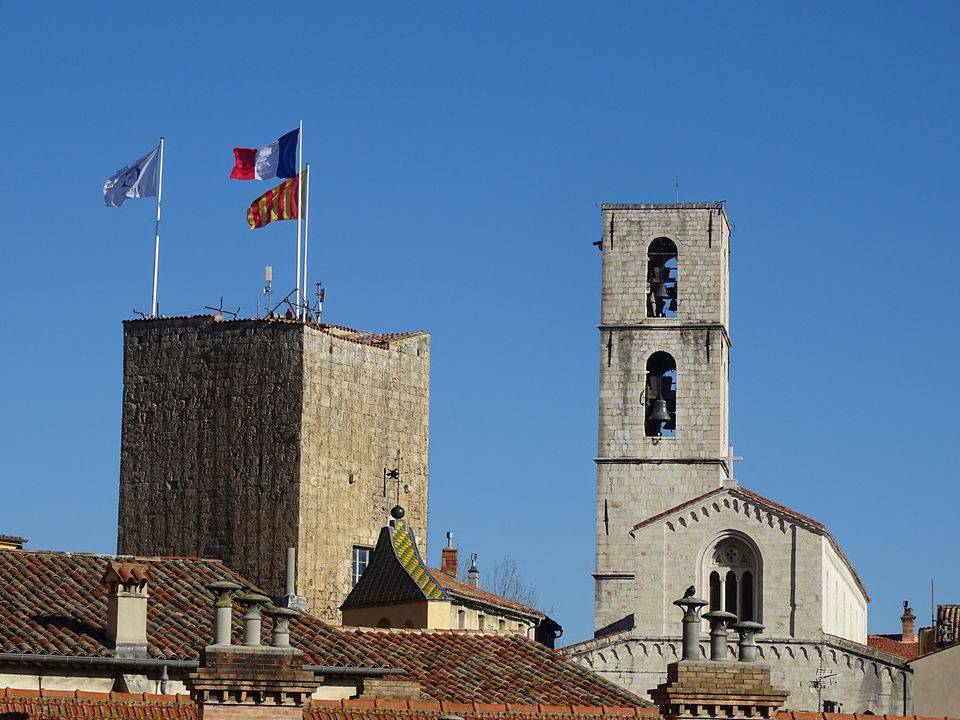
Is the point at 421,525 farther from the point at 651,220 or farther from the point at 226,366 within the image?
the point at 651,220

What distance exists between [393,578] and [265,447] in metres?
8.12

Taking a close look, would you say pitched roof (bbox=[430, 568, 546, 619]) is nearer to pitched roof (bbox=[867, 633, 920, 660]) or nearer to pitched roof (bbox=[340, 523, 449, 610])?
pitched roof (bbox=[340, 523, 449, 610])

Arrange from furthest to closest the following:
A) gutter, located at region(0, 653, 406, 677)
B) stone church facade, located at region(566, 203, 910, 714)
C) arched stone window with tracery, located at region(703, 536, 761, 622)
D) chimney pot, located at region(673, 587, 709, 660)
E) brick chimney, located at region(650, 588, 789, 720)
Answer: arched stone window with tracery, located at region(703, 536, 761, 622) < stone church facade, located at region(566, 203, 910, 714) < gutter, located at region(0, 653, 406, 677) < chimney pot, located at region(673, 587, 709, 660) < brick chimney, located at region(650, 588, 789, 720)

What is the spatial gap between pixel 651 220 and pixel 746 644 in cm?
4134

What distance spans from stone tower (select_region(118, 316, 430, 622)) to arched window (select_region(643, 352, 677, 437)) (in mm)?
12985

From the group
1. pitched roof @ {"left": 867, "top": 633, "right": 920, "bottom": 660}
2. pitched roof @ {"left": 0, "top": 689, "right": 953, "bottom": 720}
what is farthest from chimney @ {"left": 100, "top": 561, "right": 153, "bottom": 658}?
pitched roof @ {"left": 867, "top": 633, "right": 920, "bottom": 660}

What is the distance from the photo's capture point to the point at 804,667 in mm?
58562

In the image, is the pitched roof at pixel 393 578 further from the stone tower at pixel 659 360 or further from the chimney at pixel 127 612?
the stone tower at pixel 659 360

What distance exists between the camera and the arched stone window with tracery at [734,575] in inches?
2378

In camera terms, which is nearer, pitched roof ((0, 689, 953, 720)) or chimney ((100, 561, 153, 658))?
pitched roof ((0, 689, 953, 720))

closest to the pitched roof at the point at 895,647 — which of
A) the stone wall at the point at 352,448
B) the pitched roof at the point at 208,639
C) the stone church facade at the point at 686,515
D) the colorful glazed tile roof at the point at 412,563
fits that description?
the stone church facade at the point at 686,515

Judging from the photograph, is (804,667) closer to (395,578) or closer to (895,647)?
(395,578)

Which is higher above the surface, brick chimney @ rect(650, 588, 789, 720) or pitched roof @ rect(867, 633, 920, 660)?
pitched roof @ rect(867, 633, 920, 660)

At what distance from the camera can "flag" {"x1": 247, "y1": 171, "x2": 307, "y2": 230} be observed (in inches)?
2164
